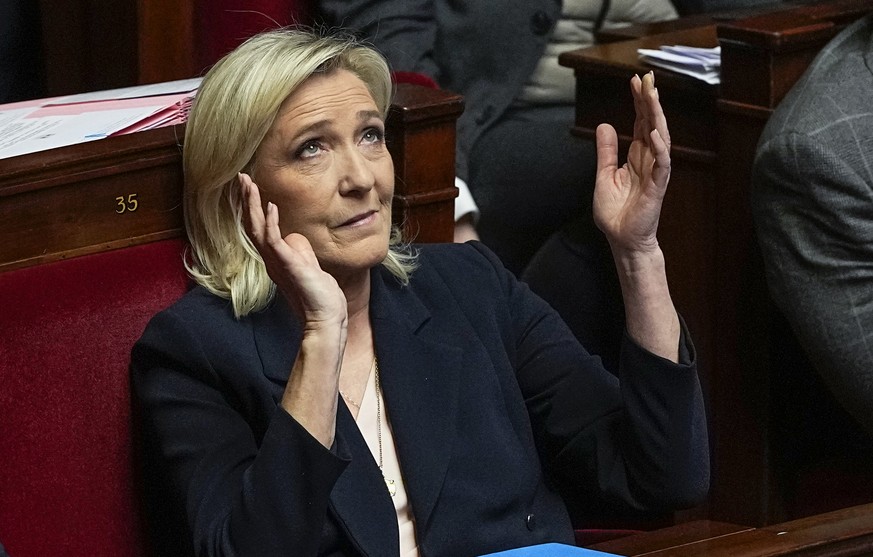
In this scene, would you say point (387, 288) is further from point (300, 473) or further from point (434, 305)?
point (300, 473)

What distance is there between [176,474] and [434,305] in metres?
0.42

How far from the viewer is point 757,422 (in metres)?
2.39

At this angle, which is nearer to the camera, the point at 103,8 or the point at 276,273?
the point at 276,273

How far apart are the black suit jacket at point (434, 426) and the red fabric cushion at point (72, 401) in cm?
6

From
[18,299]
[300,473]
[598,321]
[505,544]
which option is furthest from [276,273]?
[598,321]

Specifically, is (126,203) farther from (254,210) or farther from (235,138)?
(254,210)

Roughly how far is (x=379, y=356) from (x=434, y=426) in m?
0.11

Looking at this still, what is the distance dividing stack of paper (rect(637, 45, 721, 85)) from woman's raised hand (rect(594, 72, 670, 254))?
684 millimetres

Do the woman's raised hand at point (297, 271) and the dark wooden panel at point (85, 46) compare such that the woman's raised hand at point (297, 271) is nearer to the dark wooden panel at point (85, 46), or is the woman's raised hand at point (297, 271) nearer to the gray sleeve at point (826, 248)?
the gray sleeve at point (826, 248)

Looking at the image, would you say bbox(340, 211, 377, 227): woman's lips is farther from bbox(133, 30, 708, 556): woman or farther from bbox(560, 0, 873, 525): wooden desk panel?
bbox(560, 0, 873, 525): wooden desk panel

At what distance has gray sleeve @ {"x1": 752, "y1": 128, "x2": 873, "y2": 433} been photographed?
2057mm

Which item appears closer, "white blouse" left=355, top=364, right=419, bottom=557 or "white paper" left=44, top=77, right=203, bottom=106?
"white blouse" left=355, top=364, right=419, bottom=557

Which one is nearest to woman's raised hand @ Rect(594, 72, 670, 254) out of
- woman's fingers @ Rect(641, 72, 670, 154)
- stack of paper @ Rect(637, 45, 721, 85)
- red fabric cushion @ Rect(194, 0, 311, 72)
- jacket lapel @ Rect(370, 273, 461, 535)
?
woman's fingers @ Rect(641, 72, 670, 154)

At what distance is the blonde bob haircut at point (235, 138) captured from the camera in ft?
5.57
